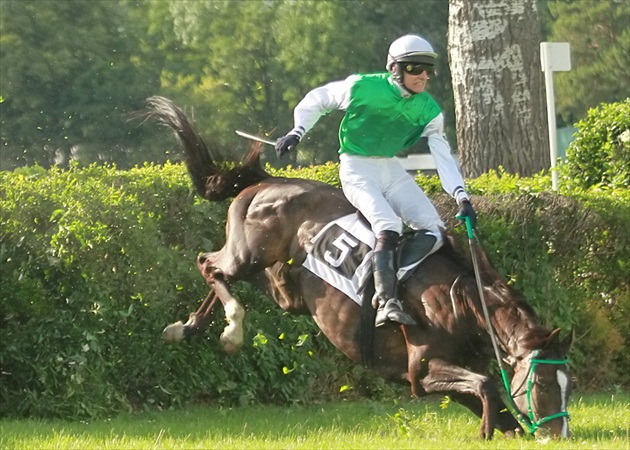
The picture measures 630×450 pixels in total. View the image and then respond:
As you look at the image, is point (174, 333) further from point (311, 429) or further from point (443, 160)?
point (443, 160)

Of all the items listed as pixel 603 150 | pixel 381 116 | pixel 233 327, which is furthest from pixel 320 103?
pixel 603 150

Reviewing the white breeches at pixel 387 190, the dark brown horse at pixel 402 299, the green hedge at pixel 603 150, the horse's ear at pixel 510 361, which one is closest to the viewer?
the dark brown horse at pixel 402 299

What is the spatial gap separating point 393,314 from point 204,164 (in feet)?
7.38

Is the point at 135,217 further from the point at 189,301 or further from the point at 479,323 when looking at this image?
the point at 479,323

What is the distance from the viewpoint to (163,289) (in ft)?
30.0

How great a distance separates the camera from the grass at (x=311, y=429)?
23.2 feet

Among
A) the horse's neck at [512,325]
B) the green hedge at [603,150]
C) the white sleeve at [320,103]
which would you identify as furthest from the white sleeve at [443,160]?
the green hedge at [603,150]

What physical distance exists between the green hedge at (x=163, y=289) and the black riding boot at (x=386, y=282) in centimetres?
151

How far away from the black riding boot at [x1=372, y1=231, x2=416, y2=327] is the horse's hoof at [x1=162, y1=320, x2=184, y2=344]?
1.69 metres

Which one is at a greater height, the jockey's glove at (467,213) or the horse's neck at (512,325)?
the jockey's glove at (467,213)

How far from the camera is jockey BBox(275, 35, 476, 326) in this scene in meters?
7.62

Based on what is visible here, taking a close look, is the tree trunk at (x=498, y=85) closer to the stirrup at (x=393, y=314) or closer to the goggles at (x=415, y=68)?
the goggles at (x=415, y=68)

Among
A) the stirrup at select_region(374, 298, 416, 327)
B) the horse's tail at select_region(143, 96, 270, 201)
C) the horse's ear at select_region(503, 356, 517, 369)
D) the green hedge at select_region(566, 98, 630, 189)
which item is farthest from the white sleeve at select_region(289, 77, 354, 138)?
the green hedge at select_region(566, 98, 630, 189)

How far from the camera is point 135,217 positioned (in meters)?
9.00
